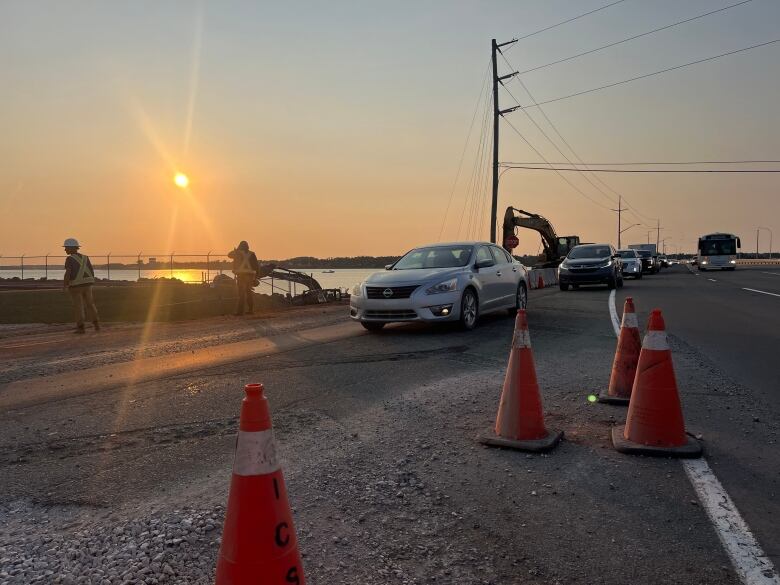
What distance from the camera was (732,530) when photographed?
3250mm

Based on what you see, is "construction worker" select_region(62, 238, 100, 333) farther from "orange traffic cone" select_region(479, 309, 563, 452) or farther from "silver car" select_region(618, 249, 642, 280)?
"silver car" select_region(618, 249, 642, 280)

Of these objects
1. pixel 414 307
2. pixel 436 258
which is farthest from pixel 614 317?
pixel 414 307

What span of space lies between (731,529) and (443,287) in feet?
25.3

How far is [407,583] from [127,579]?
4.07 feet

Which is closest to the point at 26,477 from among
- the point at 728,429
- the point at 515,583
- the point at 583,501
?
the point at 515,583

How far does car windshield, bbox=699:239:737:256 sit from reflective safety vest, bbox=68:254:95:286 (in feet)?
179

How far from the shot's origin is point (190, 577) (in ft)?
9.16

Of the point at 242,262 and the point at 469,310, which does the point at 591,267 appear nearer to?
the point at 242,262

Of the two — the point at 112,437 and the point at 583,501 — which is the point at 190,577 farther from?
the point at 112,437

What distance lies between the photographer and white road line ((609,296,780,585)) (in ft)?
9.23

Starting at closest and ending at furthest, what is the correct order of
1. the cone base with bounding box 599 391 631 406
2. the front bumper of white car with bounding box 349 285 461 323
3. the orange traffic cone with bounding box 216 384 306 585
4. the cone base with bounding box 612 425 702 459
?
the orange traffic cone with bounding box 216 384 306 585
the cone base with bounding box 612 425 702 459
the cone base with bounding box 599 391 631 406
the front bumper of white car with bounding box 349 285 461 323

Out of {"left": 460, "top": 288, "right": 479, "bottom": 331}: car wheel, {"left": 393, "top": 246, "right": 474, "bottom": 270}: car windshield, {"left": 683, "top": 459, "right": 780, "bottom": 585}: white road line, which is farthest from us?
{"left": 393, "top": 246, "right": 474, "bottom": 270}: car windshield

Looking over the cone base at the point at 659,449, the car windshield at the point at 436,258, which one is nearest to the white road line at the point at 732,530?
the cone base at the point at 659,449

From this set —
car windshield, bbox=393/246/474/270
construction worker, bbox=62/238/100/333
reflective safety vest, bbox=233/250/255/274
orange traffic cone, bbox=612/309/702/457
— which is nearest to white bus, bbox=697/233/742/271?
car windshield, bbox=393/246/474/270
